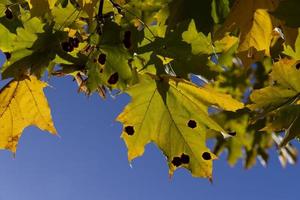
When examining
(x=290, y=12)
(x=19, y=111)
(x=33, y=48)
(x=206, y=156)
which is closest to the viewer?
(x=290, y=12)

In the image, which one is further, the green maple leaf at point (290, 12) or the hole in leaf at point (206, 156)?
the hole in leaf at point (206, 156)

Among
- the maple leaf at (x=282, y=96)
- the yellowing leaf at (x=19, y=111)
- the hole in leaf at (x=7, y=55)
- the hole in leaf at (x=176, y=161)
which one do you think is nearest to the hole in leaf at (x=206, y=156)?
the hole in leaf at (x=176, y=161)

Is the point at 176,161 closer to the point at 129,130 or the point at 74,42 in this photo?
the point at 129,130

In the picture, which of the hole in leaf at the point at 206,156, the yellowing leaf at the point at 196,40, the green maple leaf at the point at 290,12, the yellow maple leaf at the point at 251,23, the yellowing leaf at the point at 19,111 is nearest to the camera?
the green maple leaf at the point at 290,12

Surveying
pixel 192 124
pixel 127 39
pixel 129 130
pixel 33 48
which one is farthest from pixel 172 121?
pixel 33 48

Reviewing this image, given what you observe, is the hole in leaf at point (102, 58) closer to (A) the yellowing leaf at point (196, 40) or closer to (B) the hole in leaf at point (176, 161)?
(A) the yellowing leaf at point (196, 40)

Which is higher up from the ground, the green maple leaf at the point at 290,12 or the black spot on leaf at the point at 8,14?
the black spot on leaf at the point at 8,14
